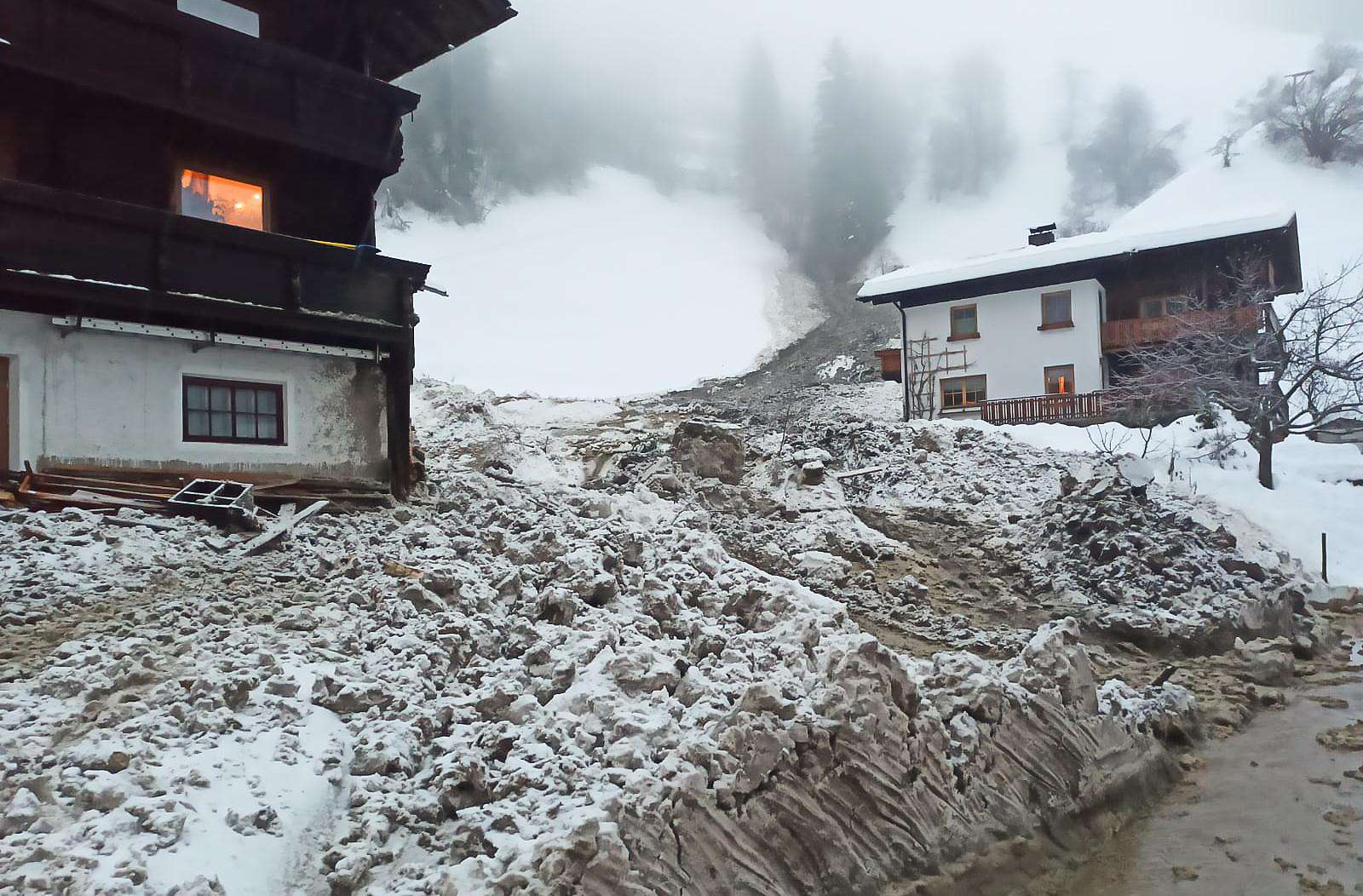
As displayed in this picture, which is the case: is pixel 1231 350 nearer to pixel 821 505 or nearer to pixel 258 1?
pixel 821 505

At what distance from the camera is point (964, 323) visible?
35062 millimetres

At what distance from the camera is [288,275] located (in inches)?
531

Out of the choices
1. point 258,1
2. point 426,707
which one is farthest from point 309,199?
point 426,707

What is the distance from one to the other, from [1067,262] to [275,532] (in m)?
29.4

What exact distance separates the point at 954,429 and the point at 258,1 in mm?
19871

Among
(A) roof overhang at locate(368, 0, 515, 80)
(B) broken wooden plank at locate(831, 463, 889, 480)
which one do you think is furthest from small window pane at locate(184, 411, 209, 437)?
(B) broken wooden plank at locate(831, 463, 889, 480)

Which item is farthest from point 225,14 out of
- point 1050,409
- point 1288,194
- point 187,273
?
point 1288,194

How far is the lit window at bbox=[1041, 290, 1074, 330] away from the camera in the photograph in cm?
3309

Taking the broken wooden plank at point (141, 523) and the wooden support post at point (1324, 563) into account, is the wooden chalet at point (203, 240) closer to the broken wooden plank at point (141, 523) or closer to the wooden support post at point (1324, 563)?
the broken wooden plank at point (141, 523)

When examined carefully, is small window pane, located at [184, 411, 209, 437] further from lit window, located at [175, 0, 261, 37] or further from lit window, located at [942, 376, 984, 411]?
lit window, located at [942, 376, 984, 411]

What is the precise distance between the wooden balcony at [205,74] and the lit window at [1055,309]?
2525cm

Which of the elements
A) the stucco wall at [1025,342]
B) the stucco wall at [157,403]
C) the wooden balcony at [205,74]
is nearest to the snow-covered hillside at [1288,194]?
the stucco wall at [1025,342]

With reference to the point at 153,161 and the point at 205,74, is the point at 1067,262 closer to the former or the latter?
the point at 205,74

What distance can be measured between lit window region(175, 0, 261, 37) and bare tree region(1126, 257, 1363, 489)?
2348 centimetres
